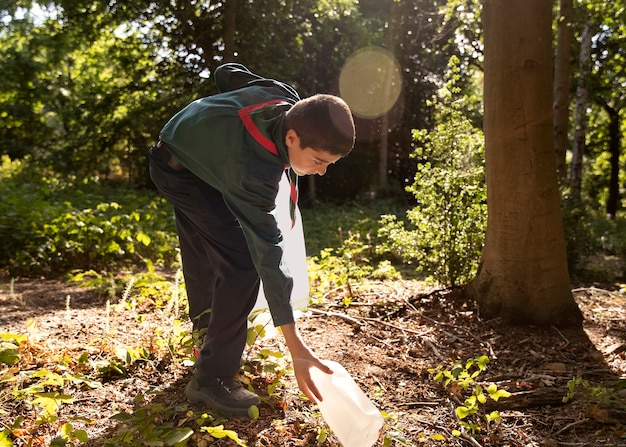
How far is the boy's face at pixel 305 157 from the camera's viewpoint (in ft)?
6.44

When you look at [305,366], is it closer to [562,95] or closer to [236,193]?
[236,193]

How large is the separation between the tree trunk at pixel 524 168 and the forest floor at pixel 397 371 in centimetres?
23

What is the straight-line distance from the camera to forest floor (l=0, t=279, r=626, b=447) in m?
2.24

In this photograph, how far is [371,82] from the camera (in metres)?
17.6

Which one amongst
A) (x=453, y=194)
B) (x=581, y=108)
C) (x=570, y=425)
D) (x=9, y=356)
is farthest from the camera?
(x=581, y=108)

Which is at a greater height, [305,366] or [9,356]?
[305,366]

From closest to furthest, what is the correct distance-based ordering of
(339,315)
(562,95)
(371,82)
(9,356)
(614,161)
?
(9,356), (339,315), (562,95), (371,82), (614,161)

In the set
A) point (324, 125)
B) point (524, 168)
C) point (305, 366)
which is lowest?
point (305, 366)

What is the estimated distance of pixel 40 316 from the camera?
3705 millimetres

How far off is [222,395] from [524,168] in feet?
7.79

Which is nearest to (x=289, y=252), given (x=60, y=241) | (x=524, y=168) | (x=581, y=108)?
(x=524, y=168)

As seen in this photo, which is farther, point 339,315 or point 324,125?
point 339,315

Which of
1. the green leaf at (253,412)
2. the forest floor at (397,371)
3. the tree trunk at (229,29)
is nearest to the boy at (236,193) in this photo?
the green leaf at (253,412)

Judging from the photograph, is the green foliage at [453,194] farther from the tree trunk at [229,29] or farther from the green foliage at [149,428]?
the tree trunk at [229,29]
